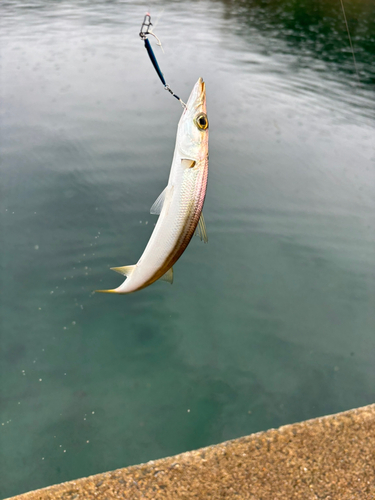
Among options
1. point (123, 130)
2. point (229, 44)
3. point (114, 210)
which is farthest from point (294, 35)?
point (114, 210)

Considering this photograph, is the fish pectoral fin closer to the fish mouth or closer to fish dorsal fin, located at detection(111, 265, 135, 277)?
fish dorsal fin, located at detection(111, 265, 135, 277)

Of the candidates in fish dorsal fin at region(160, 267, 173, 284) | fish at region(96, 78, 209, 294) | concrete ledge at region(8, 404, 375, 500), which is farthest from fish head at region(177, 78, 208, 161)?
concrete ledge at region(8, 404, 375, 500)

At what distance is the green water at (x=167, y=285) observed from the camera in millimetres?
3895

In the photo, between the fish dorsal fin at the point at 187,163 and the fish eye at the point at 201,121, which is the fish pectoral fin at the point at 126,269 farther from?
the fish eye at the point at 201,121

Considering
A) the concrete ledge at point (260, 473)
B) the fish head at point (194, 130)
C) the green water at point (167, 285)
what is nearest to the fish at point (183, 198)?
the fish head at point (194, 130)

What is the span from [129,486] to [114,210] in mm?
4268

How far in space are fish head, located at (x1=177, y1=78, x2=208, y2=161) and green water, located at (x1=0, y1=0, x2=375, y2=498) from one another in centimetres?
278

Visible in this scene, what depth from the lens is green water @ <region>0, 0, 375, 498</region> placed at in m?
3.89

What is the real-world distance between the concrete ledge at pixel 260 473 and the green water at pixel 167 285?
2.12 feet

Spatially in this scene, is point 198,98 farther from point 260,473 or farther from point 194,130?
point 260,473

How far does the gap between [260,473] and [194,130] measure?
2.47 metres

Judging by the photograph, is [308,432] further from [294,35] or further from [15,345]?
[294,35]

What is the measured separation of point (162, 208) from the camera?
2.19 meters

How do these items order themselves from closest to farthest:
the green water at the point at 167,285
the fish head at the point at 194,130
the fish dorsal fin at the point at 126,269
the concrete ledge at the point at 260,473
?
1. the fish head at the point at 194,130
2. the fish dorsal fin at the point at 126,269
3. the concrete ledge at the point at 260,473
4. the green water at the point at 167,285
